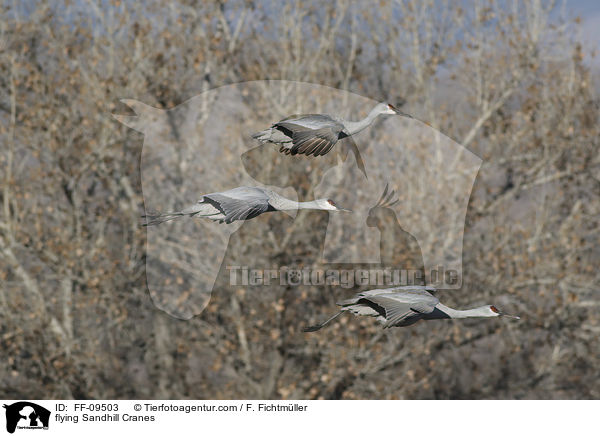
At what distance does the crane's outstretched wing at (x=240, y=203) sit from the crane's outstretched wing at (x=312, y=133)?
11.5 inches

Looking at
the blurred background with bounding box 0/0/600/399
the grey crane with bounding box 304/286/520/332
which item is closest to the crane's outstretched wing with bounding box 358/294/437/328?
the grey crane with bounding box 304/286/520/332

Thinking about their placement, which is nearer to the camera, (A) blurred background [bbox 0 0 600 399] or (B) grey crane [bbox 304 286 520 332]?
(B) grey crane [bbox 304 286 520 332]

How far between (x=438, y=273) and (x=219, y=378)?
5.44 m

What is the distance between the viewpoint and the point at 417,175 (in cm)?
1391

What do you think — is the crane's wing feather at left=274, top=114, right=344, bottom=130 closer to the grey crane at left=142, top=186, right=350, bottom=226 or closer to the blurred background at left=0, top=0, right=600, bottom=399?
the grey crane at left=142, top=186, right=350, bottom=226

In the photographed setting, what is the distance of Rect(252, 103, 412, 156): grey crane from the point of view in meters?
3.50

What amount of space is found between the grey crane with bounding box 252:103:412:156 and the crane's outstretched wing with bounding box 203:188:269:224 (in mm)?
283

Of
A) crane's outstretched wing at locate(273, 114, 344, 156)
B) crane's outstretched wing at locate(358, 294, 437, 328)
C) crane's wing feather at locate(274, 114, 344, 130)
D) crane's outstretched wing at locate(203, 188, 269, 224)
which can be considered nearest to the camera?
crane's outstretched wing at locate(358, 294, 437, 328)

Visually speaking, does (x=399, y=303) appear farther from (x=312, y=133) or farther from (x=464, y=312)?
(x=312, y=133)

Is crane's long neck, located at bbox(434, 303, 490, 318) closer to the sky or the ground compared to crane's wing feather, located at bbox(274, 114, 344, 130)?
closer to the ground

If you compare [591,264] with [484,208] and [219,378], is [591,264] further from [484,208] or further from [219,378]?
[219,378]

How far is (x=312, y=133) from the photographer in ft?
11.8

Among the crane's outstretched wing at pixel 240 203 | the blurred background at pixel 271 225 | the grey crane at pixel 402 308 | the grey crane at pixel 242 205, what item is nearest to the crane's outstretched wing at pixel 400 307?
→ the grey crane at pixel 402 308

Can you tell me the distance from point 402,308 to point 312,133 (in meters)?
0.97
